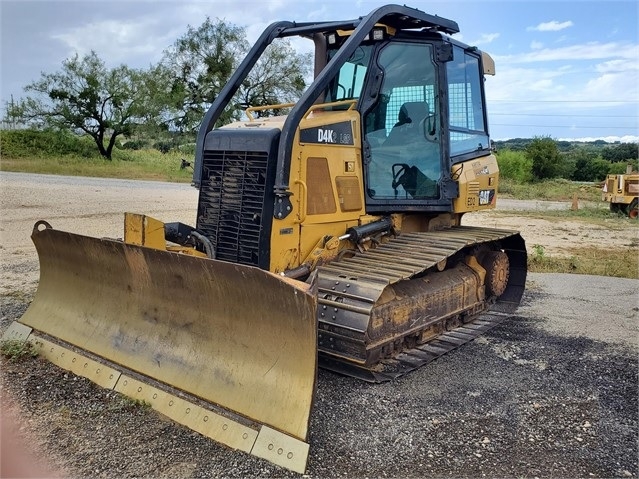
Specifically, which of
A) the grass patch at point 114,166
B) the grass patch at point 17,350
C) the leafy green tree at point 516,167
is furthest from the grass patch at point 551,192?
the grass patch at point 17,350

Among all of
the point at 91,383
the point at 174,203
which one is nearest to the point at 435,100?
the point at 91,383

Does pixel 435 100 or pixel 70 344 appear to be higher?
pixel 435 100

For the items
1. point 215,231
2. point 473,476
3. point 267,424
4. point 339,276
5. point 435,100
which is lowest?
point 473,476

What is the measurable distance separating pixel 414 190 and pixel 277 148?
1600 mm

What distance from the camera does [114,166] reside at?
3011cm

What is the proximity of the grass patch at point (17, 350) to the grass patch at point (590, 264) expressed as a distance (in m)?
7.60

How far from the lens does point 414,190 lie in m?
5.79

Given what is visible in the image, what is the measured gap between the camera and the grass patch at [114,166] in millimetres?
26609

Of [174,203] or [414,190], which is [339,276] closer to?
[414,190]

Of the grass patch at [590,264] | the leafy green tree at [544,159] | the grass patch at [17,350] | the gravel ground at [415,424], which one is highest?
the leafy green tree at [544,159]

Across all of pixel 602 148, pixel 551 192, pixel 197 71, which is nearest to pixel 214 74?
pixel 197 71

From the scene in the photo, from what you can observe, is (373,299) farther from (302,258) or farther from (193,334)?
(193,334)

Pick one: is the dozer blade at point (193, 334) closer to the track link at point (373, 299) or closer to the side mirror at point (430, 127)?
the track link at point (373, 299)

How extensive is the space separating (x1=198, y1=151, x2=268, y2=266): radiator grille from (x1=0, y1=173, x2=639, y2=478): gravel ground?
126cm
